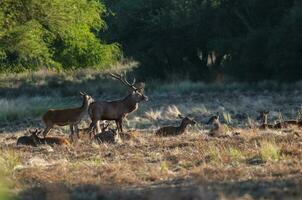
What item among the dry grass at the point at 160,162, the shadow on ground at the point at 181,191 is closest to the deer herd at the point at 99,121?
the dry grass at the point at 160,162

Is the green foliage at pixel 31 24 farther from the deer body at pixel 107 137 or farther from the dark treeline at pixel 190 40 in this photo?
the deer body at pixel 107 137

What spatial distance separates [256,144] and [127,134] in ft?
13.8

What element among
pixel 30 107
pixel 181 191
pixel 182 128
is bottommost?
pixel 30 107

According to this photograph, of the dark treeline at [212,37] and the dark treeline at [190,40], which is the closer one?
the dark treeline at [190,40]

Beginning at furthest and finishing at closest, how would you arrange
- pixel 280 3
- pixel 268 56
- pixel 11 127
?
pixel 280 3 < pixel 268 56 < pixel 11 127

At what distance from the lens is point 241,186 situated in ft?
36.7

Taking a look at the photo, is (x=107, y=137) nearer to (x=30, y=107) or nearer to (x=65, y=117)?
(x=65, y=117)

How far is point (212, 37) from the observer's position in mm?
43531

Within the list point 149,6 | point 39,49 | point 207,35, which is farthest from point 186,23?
point 39,49

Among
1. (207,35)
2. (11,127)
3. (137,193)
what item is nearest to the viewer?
(137,193)

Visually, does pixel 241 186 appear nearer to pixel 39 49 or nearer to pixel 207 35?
pixel 39 49

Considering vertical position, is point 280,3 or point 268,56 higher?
point 280,3

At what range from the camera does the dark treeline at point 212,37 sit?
37.7m

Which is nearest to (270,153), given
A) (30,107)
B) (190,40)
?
(30,107)
